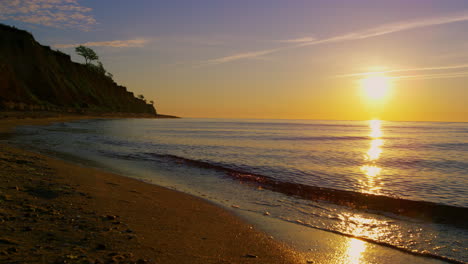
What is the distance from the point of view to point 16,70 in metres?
64.2

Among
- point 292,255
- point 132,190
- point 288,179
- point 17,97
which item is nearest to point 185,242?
point 292,255

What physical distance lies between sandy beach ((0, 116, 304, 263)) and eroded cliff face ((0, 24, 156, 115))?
5047cm

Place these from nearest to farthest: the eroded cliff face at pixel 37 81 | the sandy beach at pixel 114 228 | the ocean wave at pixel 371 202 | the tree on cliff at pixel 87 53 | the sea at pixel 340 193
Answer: the sandy beach at pixel 114 228, the sea at pixel 340 193, the ocean wave at pixel 371 202, the eroded cliff face at pixel 37 81, the tree on cliff at pixel 87 53

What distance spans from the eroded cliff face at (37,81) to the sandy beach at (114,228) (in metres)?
50.5

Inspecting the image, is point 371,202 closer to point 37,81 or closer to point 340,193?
point 340,193

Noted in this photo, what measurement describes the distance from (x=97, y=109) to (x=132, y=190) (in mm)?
87515

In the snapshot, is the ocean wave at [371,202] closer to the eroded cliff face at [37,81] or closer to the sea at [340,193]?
the sea at [340,193]

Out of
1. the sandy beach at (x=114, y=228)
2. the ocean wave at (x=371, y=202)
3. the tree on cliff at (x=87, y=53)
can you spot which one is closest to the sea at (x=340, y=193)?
the ocean wave at (x=371, y=202)

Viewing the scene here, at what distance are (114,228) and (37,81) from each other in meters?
75.1

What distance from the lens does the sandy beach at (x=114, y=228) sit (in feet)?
12.8

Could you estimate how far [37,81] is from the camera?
6625cm

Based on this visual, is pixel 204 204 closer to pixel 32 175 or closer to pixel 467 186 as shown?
pixel 32 175

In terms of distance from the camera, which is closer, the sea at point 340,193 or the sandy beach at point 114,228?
the sandy beach at point 114,228

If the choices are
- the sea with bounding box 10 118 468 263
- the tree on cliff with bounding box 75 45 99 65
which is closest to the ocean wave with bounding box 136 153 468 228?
the sea with bounding box 10 118 468 263
